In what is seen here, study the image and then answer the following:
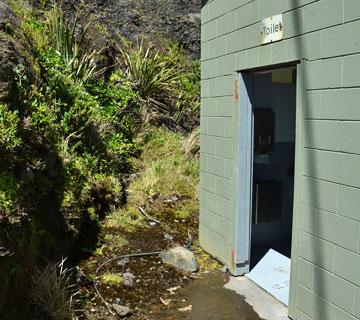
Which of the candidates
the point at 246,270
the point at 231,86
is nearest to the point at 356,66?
the point at 231,86

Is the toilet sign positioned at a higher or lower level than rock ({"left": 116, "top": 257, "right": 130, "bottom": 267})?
higher

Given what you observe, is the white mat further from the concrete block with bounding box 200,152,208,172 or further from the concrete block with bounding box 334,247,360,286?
the concrete block with bounding box 200,152,208,172

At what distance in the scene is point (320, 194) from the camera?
3.73 m

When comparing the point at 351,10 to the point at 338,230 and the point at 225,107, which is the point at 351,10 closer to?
the point at 338,230

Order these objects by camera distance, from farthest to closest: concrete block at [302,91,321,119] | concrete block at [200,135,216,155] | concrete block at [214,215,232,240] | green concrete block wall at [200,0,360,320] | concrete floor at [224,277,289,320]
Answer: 1. concrete block at [200,135,216,155]
2. concrete block at [214,215,232,240]
3. concrete floor at [224,277,289,320]
4. concrete block at [302,91,321,119]
5. green concrete block wall at [200,0,360,320]

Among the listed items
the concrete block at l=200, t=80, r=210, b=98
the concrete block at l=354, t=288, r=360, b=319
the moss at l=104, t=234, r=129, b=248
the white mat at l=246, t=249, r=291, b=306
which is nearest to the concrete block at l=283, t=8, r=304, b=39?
the concrete block at l=200, t=80, r=210, b=98

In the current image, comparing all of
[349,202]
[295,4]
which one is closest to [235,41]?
[295,4]

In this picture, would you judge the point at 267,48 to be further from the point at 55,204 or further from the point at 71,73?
the point at 71,73

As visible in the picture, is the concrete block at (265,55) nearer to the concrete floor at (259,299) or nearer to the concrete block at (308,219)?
the concrete block at (308,219)

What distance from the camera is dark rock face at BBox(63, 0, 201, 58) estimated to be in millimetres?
10914

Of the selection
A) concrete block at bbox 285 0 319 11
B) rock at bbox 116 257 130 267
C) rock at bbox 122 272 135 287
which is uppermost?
concrete block at bbox 285 0 319 11

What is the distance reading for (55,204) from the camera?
17.4ft

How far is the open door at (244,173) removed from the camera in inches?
199

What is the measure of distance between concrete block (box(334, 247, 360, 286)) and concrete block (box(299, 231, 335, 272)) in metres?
0.07
